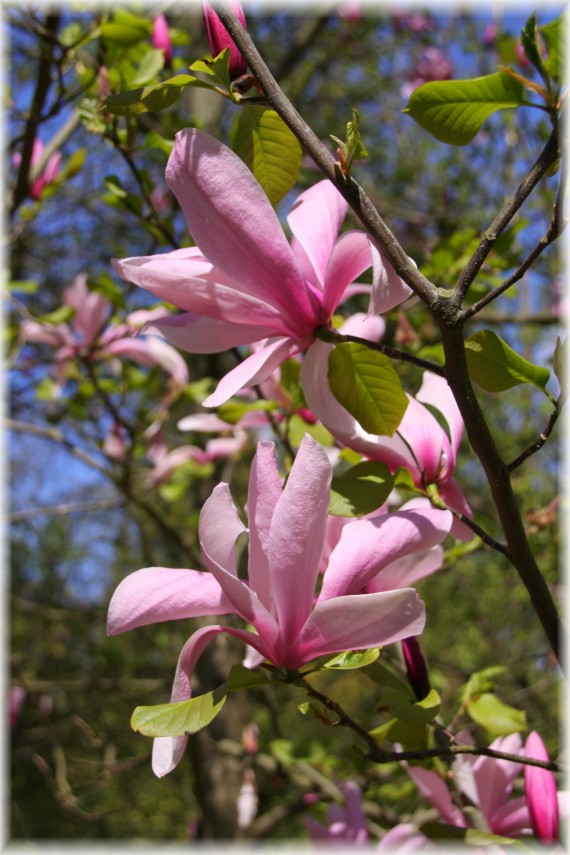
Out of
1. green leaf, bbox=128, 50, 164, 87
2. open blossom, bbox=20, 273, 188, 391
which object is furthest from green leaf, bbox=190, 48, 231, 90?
open blossom, bbox=20, 273, 188, 391

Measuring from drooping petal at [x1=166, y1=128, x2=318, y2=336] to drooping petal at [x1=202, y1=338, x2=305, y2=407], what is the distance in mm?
34

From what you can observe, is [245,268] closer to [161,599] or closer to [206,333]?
[206,333]

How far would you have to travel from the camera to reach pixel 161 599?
580mm

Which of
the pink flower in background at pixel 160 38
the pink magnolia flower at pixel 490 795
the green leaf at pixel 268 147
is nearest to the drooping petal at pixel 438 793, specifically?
the pink magnolia flower at pixel 490 795

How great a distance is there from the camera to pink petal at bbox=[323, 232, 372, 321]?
62cm

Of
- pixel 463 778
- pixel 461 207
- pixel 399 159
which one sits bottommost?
pixel 463 778

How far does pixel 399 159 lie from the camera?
3.75 metres

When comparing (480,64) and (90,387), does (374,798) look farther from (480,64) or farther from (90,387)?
(480,64)

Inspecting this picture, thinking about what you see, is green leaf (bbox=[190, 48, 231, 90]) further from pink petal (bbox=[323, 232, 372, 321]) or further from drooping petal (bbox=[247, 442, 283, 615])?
drooping petal (bbox=[247, 442, 283, 615])

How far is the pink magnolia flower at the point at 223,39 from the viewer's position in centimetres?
63

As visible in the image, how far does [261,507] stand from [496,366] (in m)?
0.21

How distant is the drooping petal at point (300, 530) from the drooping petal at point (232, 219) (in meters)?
0.14

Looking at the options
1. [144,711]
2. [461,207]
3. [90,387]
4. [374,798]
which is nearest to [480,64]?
[461,207]

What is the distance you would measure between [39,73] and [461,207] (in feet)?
7.02
